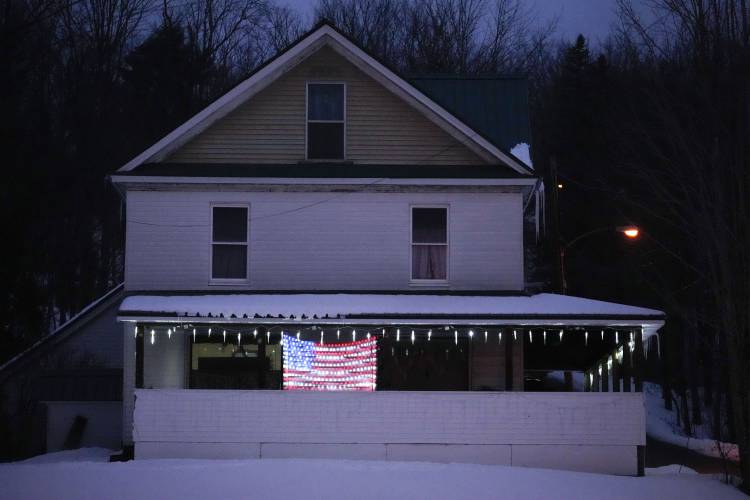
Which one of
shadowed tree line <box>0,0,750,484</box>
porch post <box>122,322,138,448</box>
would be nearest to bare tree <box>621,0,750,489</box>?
shadowed tree line <box>0,0,750,484</box>

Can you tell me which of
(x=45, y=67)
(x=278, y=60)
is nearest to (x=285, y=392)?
(x=278, y=60)

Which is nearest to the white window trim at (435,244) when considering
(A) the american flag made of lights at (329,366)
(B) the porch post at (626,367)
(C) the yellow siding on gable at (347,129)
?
(C) the yellow siding on gable at (347,129)

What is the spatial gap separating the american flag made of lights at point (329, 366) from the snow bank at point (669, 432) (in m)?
6.23

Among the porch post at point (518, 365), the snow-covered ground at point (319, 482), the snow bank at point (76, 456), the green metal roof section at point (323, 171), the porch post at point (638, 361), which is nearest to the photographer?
the snow-covered ground at point (319, 482)

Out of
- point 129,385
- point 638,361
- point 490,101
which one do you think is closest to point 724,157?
point 638,361

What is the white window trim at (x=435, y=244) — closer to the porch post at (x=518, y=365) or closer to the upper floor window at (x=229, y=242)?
the porch post at (x=518, y=365)

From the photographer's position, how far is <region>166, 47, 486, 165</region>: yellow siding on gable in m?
20.9

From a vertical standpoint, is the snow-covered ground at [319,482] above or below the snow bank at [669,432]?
above

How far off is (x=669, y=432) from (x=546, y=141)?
17405 mm

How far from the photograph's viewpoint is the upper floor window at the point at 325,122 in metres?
21.2

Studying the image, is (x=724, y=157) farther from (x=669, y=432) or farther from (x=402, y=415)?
(x=669, y=432)

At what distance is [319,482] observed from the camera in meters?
16.2

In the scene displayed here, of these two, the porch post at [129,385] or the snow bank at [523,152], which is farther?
the snow bank at [523,152]

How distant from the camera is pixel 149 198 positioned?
67.4ft
